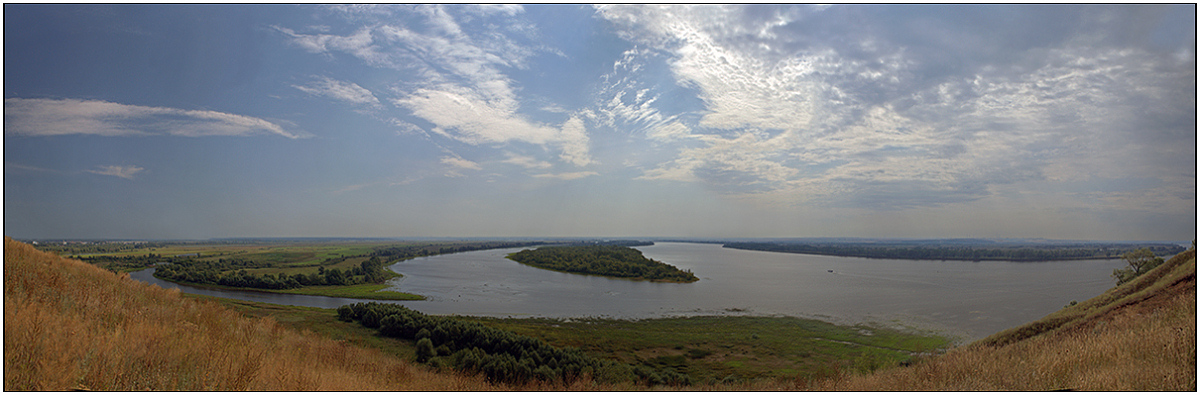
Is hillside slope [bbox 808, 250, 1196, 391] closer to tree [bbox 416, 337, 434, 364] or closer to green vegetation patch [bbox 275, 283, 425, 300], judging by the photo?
tree [bbox 416, 337, 434, 364]

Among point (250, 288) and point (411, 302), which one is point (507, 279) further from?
point (250, 288)

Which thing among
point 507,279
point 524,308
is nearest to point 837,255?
point 507,279

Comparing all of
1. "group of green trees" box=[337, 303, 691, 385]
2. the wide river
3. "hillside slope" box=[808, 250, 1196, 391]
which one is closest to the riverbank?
the wide river

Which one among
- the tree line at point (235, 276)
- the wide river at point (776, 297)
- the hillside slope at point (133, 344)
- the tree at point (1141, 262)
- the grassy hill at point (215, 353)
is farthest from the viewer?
the tree line at point (235, 276)

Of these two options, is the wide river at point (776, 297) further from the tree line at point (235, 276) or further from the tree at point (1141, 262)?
the tree at point (1141, 262)

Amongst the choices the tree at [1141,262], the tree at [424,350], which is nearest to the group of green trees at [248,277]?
the tree at [424,350]
